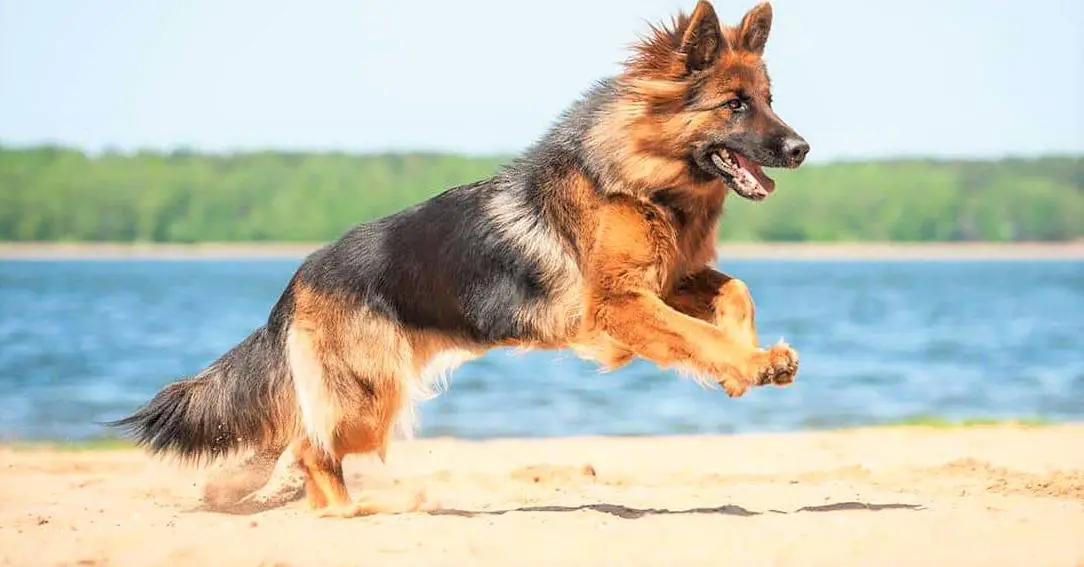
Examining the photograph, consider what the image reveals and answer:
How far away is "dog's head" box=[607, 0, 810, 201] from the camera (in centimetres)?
657

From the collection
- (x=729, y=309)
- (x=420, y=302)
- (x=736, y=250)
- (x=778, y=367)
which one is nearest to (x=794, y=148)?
(x=729, y=309)

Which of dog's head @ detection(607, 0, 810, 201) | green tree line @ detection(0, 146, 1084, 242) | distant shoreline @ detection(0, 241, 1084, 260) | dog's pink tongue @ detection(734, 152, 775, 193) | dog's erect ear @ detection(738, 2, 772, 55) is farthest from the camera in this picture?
distant shoreline @ detection(0, 241, 1084, 260)

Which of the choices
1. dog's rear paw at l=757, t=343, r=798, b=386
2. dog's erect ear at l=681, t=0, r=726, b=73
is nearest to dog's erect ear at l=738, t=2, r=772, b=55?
dog's erect ear at l=681, t=0, r=726, b=73

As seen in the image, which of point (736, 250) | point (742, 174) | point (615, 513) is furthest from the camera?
point (736, 250)

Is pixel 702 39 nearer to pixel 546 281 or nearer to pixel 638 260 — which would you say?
pixel 638 260

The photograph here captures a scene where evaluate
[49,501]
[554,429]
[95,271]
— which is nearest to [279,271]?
[95,271]

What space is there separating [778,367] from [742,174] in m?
1.06

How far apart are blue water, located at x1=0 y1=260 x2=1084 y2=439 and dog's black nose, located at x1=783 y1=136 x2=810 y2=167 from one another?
66.2 inches

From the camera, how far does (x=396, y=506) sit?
766cm

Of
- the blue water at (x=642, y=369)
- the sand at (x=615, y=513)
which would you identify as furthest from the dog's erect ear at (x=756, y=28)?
the sand at (x=615, y=513)

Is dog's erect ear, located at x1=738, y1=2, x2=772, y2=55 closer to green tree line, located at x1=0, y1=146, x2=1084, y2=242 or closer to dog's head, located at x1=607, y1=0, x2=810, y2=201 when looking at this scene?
dog's head, located at x1=607, y1=0, x2=810, y2=201

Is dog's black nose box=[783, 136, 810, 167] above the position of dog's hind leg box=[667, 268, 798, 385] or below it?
above

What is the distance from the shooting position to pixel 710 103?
6711 mm

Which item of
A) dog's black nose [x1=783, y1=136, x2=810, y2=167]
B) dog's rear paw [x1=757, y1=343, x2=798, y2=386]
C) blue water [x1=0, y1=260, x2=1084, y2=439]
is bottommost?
blue water [x1=0, y1=260, x2=1084, y2=439]
